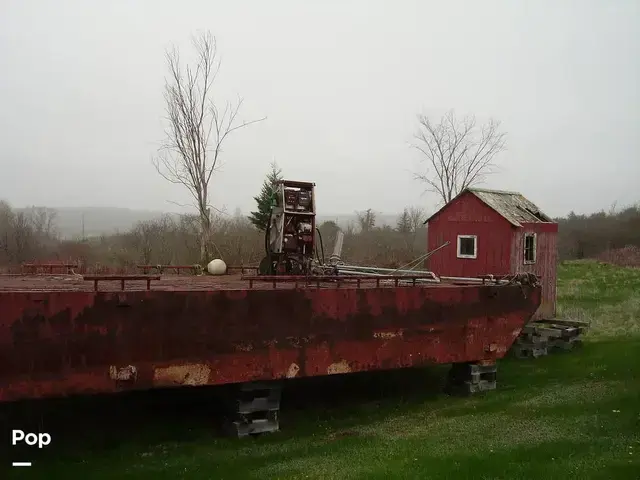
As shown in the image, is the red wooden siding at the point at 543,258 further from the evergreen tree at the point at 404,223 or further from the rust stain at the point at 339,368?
the evergreen tree at the point at 404,223

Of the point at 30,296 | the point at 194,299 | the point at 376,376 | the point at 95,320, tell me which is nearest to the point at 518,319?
the point at 376,376

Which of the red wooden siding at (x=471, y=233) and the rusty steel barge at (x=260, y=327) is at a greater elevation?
the red wooden siding at (x=471, y=233)

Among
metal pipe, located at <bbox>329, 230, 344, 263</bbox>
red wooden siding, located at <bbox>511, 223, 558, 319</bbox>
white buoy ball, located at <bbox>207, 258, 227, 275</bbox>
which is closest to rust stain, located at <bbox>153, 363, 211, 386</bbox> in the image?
white buoy ball, located at <bbox>207, 258, 227, 275</bbox>

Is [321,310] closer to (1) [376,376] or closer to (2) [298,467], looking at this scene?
(2) [298,467]

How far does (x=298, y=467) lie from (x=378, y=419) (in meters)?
2.83

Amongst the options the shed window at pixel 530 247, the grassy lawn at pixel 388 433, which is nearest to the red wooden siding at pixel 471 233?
the shed window at pixel 530 247

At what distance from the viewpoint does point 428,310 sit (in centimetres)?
1050

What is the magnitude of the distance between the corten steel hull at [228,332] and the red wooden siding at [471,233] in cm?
420

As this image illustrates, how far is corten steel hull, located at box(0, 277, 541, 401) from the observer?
7.34m

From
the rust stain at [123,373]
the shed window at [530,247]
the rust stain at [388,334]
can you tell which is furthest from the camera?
the shed window at [530,247]

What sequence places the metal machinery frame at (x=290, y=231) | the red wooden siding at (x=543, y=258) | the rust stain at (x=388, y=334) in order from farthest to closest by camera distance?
the red wooden siding at (x=543, y=258) < the metal machinery frame at (x=290, y=231) < the rust stain at (x=388, y=334)

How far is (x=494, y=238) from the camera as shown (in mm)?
15922

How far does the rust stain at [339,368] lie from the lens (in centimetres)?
954

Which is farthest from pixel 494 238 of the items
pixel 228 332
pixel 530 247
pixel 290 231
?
pixel 228 332
